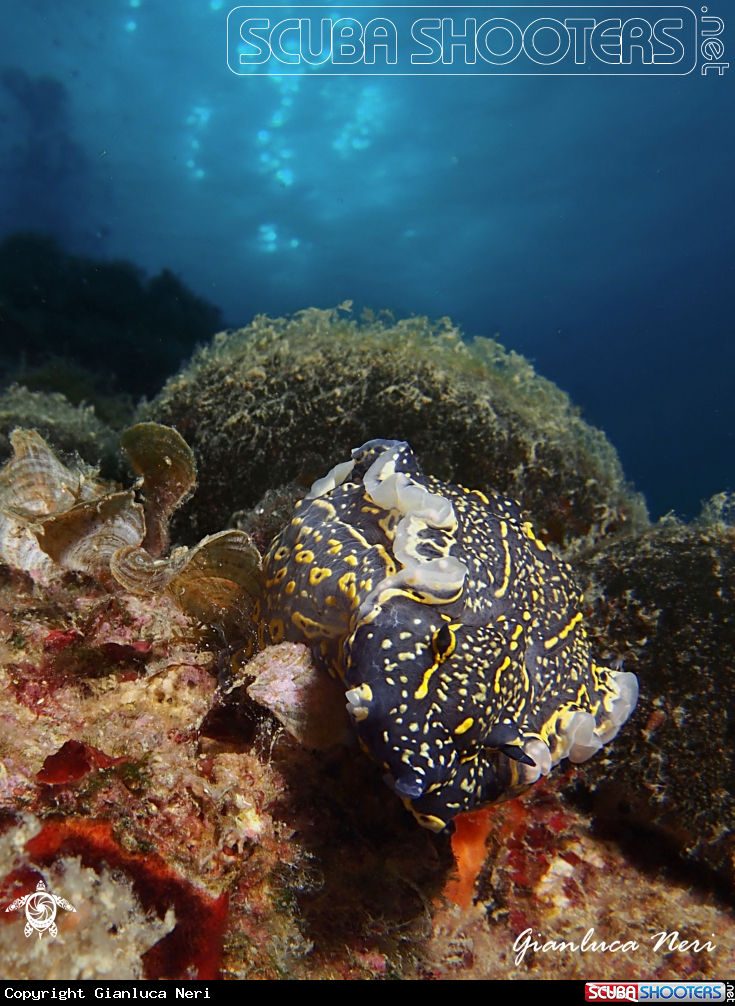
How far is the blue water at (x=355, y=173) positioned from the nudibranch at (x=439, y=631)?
16.7 meters

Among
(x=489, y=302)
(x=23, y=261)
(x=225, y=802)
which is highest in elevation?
(x=489, y=302)

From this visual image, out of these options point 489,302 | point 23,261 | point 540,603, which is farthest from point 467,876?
point 489,302

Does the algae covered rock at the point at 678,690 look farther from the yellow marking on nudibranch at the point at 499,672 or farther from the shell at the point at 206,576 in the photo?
the shell at the point at 206,576

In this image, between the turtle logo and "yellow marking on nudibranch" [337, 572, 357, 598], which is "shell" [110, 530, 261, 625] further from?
the turtle logo

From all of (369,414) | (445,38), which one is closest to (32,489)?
(369,414)

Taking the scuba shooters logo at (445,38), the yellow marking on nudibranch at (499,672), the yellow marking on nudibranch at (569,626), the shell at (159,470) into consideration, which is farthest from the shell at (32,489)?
the scuba shooters logo at (445,38)

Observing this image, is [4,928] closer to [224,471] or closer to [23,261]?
[224,471]

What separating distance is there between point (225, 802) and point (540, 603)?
6.21ft

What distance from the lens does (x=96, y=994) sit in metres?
1.38

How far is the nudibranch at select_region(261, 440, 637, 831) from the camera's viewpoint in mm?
2023

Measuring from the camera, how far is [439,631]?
2.12m

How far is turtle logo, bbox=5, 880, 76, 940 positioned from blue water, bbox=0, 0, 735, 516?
1831 centimetres

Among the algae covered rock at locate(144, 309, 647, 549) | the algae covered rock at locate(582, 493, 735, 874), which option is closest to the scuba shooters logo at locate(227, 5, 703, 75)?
the algae covered rock at locate(144, 309, 647, 549)

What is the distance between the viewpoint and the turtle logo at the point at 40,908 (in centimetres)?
132
